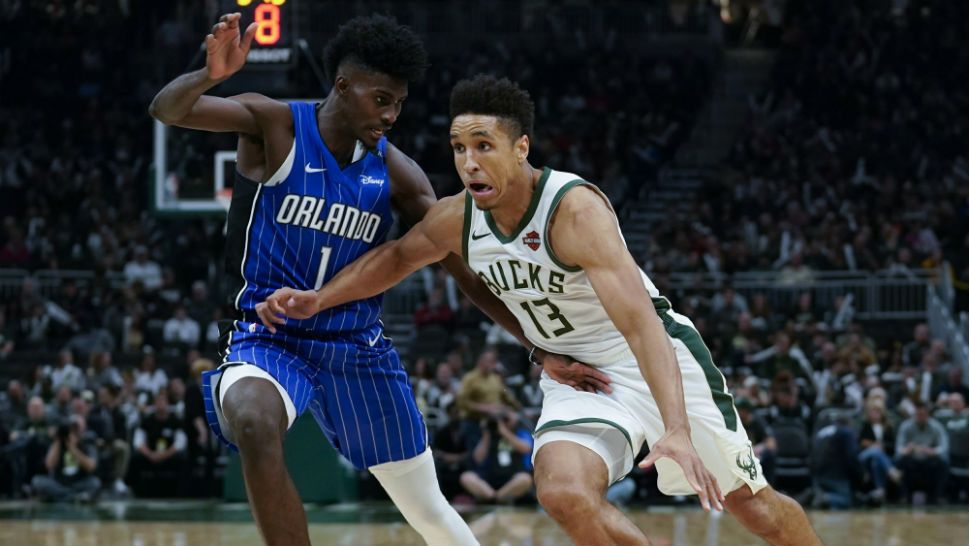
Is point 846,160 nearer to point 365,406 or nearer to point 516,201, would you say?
point 365,406

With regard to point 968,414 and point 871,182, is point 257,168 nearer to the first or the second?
point 968,414

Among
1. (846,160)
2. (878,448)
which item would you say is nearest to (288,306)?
(878,448)

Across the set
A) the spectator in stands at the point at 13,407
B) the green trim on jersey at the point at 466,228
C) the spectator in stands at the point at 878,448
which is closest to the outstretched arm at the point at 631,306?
the green trim on jersey at the point at 466,228

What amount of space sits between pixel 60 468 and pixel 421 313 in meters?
4.89

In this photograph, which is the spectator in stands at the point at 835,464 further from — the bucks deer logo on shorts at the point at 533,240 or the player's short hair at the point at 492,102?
the player's short hair at the point at 492,102

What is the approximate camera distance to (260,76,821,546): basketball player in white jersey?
494 cm

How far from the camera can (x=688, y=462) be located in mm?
4621

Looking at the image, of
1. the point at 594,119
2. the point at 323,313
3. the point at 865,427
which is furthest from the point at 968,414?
the point at 594,119

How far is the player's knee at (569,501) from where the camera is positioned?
195 inches

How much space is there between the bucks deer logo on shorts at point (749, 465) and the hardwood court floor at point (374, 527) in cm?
422

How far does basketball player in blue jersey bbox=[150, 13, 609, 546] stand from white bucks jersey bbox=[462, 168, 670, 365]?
0.38 ft

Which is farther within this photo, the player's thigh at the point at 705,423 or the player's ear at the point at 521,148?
the player's thigh at the point at 705,423

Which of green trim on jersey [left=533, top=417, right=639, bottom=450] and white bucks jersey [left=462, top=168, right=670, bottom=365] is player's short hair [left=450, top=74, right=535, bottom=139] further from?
green trim on jersey [left=533, top=417, right=639, bottom=450]

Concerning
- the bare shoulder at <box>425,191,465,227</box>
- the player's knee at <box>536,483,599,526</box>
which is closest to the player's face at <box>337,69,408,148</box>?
the bare shoulder at <box>425,191,465,227</box>
